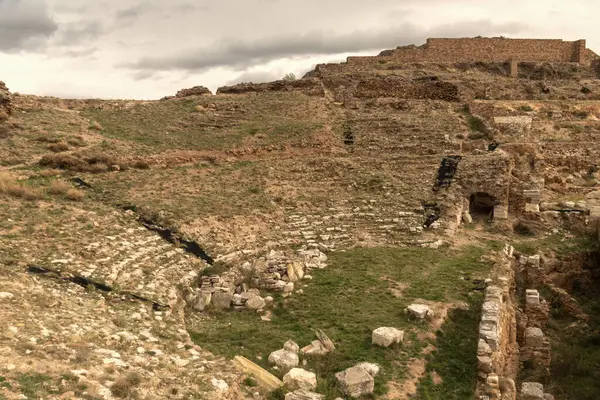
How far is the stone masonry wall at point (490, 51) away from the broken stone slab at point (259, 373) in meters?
34.9

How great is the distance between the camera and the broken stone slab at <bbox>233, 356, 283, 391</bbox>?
858 cm

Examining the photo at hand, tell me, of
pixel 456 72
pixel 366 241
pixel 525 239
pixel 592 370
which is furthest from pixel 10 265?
pixel 456 72

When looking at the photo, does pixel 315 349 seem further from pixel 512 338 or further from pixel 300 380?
pixel 512 338

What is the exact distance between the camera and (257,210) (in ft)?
59.0

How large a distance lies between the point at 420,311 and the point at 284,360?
3.46 m

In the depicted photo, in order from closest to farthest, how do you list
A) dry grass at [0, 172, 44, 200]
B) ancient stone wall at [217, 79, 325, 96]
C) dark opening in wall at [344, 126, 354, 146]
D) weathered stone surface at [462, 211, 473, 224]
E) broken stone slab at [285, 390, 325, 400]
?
broken stone slab at [285, 390, 325, 400]
dry grass at [0, 172, 44, 200]
weathered stone surface at [462, 211, 473, 224]
dark opening in wall at [344, 126, 354, 146]
ancient stone wall at [217, 79, 325, 96]

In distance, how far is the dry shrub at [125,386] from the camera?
708 centimetres

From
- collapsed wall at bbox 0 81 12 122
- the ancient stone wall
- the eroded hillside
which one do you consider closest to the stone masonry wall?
the ancient stone wall

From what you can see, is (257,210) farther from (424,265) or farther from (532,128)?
(532,128)

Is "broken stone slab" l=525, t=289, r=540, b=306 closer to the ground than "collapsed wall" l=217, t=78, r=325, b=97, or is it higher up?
closer to the ground

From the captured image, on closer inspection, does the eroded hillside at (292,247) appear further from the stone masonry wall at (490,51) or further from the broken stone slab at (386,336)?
the stone masonry wall at (490,51)

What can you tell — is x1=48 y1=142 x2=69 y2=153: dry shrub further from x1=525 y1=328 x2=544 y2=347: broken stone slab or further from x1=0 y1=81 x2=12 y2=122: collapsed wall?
x1=525 y1=328 x2=544 y2=347: broken stone slab

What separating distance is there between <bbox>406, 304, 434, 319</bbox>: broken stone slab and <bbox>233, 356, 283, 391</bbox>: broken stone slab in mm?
3821

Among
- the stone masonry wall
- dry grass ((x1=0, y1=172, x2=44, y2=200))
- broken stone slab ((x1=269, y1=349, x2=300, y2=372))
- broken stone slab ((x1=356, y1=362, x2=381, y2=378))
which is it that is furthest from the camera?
the stone masonry wall
